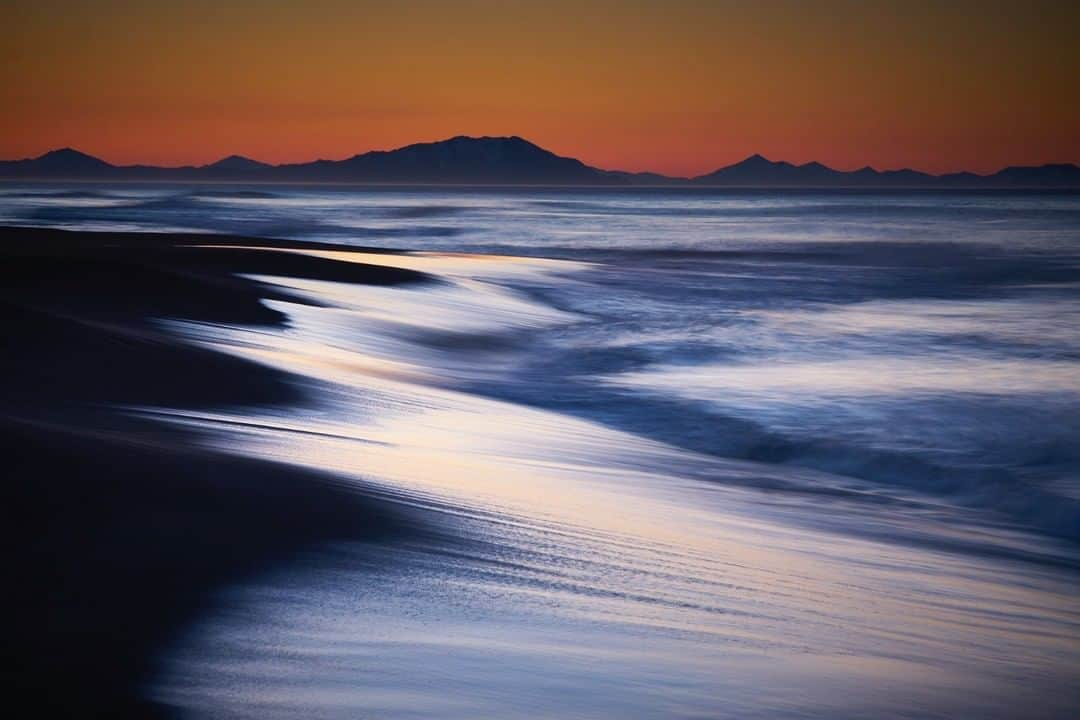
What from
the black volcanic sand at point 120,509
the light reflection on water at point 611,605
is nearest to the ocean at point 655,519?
the light reflection on water at point 611,605

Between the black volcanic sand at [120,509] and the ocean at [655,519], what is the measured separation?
15 cm

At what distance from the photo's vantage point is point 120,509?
362 cm

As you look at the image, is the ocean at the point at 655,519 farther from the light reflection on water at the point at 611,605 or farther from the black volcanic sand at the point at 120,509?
the black volcanic sand at the point at 120,509

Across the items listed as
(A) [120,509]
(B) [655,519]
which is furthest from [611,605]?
(A) [120,509]

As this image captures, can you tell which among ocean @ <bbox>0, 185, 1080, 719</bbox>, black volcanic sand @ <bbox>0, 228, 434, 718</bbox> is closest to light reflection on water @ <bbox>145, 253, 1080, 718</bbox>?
ocean @ <bbox>0, 185, 1080, 719</bbox>

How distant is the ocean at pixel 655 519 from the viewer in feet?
9.28

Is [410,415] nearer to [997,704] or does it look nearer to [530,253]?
[997,704]

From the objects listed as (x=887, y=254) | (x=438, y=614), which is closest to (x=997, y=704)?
(x=438, y=614)

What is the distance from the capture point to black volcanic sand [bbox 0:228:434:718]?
2.66m

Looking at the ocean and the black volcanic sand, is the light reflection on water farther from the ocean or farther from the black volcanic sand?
the black volcanic sand

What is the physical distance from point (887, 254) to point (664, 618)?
28841 mm

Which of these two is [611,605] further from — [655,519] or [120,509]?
[120,509]

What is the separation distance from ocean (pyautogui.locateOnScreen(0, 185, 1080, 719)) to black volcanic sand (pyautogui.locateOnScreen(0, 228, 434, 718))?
15 cm

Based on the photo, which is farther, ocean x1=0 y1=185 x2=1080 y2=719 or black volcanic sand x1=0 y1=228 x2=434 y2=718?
ocean x1=0 y1=185 x2=1080 y2=719
